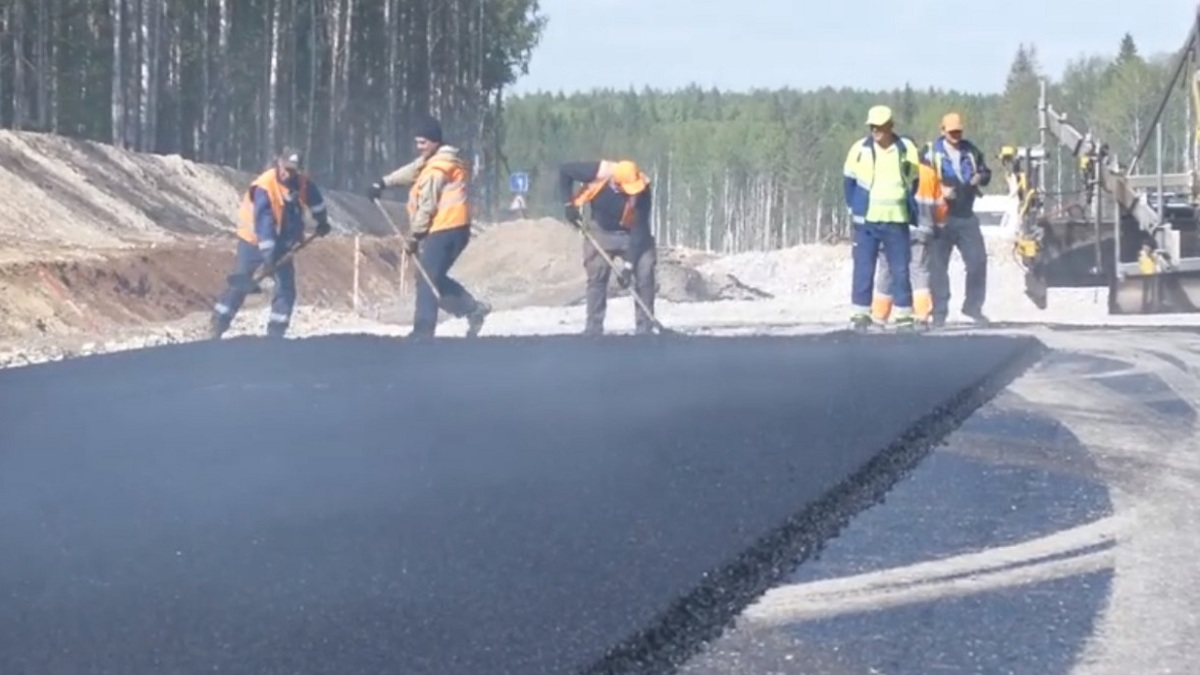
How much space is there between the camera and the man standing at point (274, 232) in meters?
15.8

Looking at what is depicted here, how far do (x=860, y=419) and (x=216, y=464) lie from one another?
97.0 inches

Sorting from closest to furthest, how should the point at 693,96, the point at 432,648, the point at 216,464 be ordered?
the point at 432,648 → the point at 216,464 → the point at 693,96

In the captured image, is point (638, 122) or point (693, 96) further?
point (693, 96)

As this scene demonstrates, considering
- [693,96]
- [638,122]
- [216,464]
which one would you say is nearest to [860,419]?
[216,464]

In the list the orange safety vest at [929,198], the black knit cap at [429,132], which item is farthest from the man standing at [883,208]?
the black knit cap at [429,132]

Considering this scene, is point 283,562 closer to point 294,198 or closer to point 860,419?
point 860,419

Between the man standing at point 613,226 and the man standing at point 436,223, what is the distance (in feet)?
2.48

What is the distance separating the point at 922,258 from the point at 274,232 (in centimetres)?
470

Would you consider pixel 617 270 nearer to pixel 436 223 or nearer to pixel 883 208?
pixel 436 223

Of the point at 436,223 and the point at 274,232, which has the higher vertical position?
the point at 436,223

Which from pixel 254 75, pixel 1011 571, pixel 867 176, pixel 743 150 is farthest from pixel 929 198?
pixel 743 150

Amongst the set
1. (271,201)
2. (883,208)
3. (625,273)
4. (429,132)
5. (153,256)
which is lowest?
(153,256)

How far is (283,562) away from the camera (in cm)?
542

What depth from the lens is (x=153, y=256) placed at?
2769 cm
